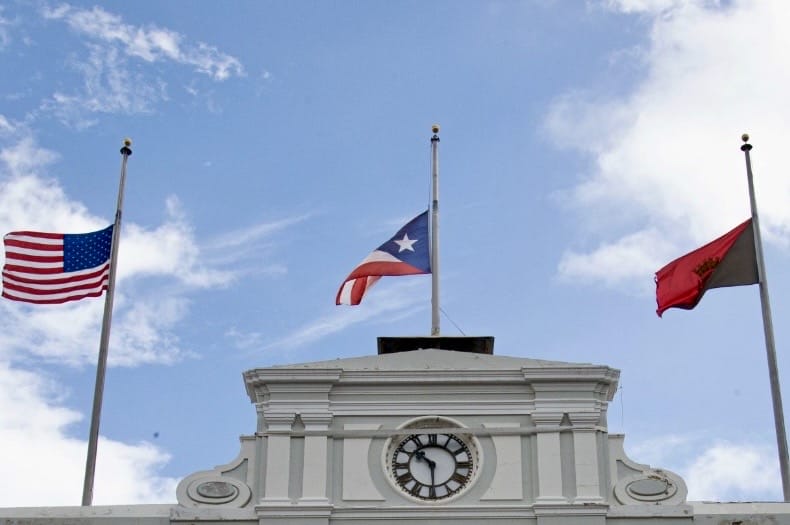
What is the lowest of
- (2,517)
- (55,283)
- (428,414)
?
(2,517)

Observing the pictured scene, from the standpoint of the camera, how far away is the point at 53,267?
94.2 feet

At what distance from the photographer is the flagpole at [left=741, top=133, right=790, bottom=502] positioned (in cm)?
2648

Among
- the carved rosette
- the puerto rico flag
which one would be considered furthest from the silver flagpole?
the carved rosette

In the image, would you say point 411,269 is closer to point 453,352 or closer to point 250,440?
point 453,352

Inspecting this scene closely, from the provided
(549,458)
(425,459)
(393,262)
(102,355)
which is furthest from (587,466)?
(102,355)

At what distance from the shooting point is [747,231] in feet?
93.6

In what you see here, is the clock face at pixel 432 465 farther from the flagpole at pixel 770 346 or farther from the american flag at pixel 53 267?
the american flag at pixel 53 267

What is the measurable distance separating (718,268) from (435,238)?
4.98 meters

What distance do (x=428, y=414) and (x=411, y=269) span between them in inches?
140

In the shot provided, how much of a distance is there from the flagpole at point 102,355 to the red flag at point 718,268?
9.48 meters

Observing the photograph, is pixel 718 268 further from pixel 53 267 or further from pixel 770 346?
pixel 53 267

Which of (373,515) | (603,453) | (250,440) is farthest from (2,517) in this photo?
(603,453)

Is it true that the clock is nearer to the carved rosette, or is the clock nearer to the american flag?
the carved rosette

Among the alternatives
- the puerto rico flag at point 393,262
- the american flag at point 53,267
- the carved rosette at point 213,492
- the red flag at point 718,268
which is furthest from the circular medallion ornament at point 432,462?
the american flag at point 53,267
